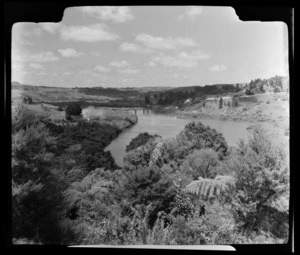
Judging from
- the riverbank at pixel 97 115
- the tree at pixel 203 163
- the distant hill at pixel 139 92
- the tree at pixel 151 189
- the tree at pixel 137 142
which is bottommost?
the tree at pixel 151 189

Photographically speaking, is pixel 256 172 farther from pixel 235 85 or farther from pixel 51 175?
pixel 51 175

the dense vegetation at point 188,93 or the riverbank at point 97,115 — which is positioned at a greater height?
→ the dense vegetation at point 188,93

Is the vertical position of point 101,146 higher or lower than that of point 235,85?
lower

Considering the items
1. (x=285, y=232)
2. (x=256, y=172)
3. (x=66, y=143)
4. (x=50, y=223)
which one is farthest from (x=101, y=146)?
(x=285, y=232)

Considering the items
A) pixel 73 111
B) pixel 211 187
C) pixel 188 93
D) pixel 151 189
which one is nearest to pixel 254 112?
pixel 188 93

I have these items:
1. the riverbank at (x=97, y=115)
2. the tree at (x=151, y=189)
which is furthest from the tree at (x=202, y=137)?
the riverbank at (x=97, y=115)

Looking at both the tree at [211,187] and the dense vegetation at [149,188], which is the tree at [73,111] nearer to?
the dense vegetation at [149,188]

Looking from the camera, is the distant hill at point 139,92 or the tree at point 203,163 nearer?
the distant hill at point 139,92
